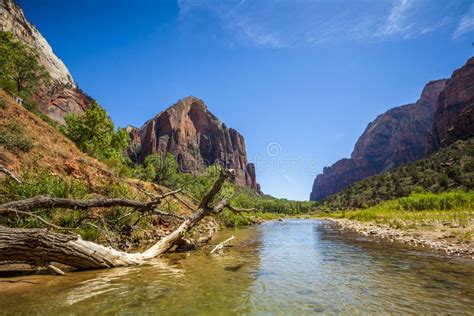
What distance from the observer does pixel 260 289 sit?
5957 millimetres

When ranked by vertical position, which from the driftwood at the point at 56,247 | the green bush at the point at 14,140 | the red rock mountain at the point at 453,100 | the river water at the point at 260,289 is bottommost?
the river water at the point at 260,289

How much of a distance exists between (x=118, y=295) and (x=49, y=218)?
616cm

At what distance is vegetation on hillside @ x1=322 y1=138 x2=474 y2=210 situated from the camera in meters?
45.9

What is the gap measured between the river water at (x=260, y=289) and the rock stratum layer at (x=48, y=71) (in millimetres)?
82299

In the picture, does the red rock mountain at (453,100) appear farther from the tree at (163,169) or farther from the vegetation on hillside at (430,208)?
the tree at (163,169)

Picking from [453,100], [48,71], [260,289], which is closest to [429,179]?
[260,289]

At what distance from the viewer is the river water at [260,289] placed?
4.68 m

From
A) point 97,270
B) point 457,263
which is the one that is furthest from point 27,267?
point 457,263

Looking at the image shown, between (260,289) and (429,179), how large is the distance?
59303 millimetres

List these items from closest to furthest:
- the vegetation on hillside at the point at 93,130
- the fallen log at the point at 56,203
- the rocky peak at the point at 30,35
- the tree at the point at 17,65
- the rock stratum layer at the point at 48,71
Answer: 1. the fallen log at the point at 56,203
2. the tree at the point at 17,65
3. the vegetation on hillside at the point at 93,130
4. the rock stratum layer at the point at 48,71
5. the rocky peak at the point at 30,35

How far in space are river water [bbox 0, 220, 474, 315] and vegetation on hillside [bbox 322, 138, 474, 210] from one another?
144ft

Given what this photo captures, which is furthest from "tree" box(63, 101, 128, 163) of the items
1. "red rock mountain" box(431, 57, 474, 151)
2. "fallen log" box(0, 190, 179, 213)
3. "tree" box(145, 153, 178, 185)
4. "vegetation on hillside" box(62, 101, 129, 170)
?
"red rock mountain" box(431, 57, 474, 151)

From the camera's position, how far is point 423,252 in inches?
389

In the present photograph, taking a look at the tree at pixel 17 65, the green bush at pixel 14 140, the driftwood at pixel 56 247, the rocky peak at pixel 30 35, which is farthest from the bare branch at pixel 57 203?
the rocky peak at pixel 30 35
